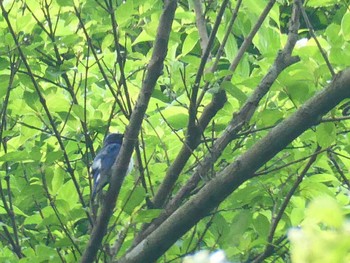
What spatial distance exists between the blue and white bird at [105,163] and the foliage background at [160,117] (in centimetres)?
10

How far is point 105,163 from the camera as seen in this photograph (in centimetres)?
326

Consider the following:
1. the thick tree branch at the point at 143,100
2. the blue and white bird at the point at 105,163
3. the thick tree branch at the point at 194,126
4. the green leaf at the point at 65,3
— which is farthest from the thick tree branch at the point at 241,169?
the green leaf at the point at 65,3

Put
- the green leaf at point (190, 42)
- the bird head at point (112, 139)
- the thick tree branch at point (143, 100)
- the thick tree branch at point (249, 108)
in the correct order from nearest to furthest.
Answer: the thick tree branch at point (143, 100) → the thick tree branch at point (249, 108) → the green leaf at point (190, 42) → the bird head at point (112, 139)

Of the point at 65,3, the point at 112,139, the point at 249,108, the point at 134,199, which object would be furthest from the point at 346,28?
the point at 112,139

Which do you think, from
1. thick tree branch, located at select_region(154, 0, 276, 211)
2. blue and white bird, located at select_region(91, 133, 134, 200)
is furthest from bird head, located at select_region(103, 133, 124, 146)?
thick tree branch, located at select_region(154, 0, 276, 211)

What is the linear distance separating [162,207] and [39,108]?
697 millimetres

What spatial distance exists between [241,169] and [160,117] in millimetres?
875

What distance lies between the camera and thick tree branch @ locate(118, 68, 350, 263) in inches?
78.4

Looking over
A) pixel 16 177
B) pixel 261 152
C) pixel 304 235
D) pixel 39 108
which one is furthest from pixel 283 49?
pixel 304 235

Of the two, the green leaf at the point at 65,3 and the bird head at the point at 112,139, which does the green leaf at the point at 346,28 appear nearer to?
the green leaf at the point at 65,3

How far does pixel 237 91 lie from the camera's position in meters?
2.30

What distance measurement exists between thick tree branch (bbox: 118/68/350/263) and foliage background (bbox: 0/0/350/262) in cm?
10

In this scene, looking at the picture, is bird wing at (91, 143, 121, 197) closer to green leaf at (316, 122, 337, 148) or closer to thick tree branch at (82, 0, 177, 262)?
thick tree branch at (82, 0, 177, 262)

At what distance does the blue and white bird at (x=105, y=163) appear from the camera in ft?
10.1
